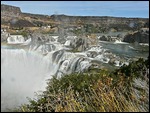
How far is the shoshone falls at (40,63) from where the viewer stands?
1892 cm

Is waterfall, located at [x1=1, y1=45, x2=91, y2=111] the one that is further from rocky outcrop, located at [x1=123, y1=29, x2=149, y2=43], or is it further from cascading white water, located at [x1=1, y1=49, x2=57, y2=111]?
rocky outcrop, located at [x1=123, y1=29, x2=149, y2=43]

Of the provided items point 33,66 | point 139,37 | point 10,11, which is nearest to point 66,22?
point 10,11

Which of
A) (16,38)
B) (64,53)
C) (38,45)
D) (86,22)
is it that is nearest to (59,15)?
(86,22)

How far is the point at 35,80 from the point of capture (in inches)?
881

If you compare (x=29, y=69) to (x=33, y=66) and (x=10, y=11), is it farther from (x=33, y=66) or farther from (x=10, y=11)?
(x=10, y=11)

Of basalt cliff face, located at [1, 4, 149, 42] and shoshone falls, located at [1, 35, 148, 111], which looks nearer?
shoshone falls, located at [1, 35, 148, 111]

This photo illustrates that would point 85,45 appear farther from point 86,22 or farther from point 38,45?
point 86,22

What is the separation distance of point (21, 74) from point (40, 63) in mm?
1606

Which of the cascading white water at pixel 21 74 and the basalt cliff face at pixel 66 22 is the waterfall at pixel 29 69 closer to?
the cascading white water at pixel 21 74

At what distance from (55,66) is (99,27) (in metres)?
24.0

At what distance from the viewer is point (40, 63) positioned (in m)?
24.7

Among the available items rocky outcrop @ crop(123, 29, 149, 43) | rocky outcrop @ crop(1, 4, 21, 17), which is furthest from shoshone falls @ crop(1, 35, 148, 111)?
rocky outcrop @ crop(1, 4, 21, 17)

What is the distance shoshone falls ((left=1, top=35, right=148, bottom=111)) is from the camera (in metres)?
18.9

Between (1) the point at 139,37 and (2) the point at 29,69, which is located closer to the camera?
(2) the point at 29,69
